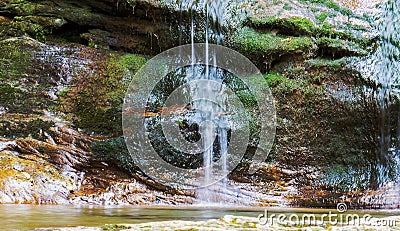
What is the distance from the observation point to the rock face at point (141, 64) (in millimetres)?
6473

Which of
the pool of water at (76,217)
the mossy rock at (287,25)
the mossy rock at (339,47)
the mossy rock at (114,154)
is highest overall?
the mossy rock at (287,25)

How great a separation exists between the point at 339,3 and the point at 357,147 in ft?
8.88

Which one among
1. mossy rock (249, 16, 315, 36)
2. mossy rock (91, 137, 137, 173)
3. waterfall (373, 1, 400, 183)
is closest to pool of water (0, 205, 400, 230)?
mossy rock (91, 137, 137, 173)

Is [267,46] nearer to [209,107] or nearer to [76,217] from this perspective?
[209,107]

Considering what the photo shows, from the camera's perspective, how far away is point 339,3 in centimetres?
796

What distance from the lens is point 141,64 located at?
319 inches

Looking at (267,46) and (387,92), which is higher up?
(267,46)

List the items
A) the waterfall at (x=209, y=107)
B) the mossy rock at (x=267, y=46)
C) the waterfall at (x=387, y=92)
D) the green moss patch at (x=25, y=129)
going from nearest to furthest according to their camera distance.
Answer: the green moss patch at (x=25, y=129) → the waterfall at (x=209, y=107) → the waterfall at (x=387, y=92) → the mossy rock at (x=267, y=46)

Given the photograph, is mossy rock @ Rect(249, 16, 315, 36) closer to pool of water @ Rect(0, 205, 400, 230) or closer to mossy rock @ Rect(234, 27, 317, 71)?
mossy rock @ Rect(234, 27, 317, 71)

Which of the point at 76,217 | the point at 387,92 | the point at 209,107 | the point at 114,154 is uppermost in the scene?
the point at 387,92

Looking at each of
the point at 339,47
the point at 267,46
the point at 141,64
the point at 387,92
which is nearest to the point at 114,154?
the point at 141,64

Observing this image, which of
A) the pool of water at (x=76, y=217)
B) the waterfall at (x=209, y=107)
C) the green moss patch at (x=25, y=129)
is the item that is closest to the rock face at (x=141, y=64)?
the green moss patch at (x=25, y=129)

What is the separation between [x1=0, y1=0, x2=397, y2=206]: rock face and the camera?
647 centimetres

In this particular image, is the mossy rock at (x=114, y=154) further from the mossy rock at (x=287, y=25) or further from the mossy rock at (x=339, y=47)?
the mossy rock at (x=339, y=47)
